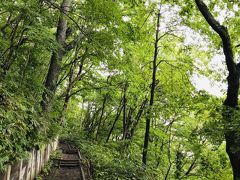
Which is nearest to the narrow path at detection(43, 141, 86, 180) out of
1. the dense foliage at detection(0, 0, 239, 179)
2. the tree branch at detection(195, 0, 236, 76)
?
the dense foliage at detection(0, 0, 239, 179)

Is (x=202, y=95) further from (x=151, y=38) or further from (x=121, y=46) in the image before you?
(x=151, y=38)

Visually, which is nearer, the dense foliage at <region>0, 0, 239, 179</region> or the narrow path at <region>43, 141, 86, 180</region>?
the dense foliage at <region>0, 0, 239, 179</region>

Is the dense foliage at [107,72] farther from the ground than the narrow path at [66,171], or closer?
farther from the ground

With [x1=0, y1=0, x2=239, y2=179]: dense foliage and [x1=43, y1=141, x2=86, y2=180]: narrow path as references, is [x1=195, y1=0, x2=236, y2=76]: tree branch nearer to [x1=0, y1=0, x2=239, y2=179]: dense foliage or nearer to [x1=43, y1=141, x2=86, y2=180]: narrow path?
[x1=0, y1=0, x2=239, y2=179]: dense foliage

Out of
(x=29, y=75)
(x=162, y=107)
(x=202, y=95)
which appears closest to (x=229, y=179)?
(x=162, y=107)

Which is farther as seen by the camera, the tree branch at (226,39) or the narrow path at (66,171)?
the narrow path at (66,171)

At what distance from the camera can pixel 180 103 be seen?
11617 millimetres

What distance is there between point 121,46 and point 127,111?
13.3 m

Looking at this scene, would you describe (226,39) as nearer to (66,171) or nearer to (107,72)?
(66,171)

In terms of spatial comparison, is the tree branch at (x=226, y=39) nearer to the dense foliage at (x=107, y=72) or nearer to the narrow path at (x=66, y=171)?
the dense foliage at (x=107, y=72)

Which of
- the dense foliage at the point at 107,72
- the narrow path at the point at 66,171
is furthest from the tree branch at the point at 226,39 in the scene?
the narrow path at the point at 66,171

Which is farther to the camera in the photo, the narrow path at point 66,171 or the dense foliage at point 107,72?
the narrow path at point 66,171

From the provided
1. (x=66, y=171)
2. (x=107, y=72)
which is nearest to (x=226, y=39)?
(x=66, y=171)

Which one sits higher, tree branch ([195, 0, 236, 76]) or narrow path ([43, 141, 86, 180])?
tree branch ([195, 0, 236, 76])
